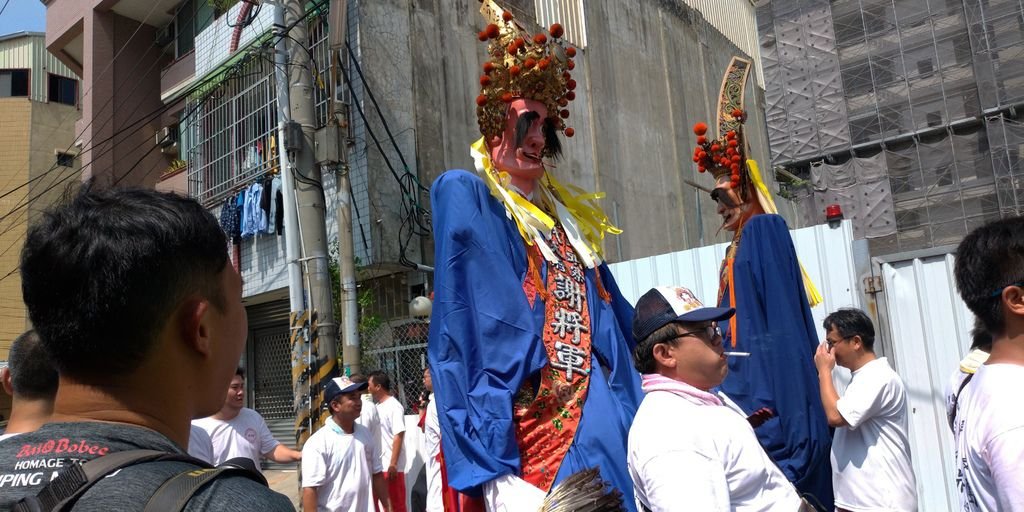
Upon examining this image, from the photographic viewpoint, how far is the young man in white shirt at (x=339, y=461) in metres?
4.89

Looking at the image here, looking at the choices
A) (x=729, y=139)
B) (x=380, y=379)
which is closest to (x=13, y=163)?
(x=380, y=379)

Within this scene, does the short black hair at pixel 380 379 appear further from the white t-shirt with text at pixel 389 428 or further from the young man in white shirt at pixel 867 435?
the young man in white shirt at pixel 867 435

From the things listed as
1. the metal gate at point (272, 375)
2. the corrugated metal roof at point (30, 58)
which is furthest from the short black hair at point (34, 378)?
the corrugated metal roof at point (30, 58)

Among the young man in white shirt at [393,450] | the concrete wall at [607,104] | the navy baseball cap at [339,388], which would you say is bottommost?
the young man in white shirt at [393,450]

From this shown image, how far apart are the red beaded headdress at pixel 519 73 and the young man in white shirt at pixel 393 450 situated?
4071 mm

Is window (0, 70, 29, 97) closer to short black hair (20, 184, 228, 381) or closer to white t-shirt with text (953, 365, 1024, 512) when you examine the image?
short black hair (20, 184, 228, 381)

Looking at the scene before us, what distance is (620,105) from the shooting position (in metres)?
15.4

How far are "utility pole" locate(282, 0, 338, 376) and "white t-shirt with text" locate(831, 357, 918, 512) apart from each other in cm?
429

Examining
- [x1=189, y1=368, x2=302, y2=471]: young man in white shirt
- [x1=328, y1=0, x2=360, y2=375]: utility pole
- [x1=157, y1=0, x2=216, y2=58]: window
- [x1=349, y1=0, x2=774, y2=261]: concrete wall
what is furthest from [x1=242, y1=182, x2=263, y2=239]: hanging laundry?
[x1=189, y1=368, x2=302, y2=471]: young man in white shirt

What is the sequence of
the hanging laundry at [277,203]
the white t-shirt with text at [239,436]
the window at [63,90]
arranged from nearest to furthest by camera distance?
the white t-shirt with text at [239,436] < the hanging laundry at [277,203] < the window at [63,90]

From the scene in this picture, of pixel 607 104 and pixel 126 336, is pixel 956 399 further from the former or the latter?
pixel 607 104

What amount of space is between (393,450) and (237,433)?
227cm

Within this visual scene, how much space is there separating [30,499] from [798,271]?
3.33m

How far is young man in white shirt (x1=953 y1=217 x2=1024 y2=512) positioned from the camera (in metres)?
1.79
